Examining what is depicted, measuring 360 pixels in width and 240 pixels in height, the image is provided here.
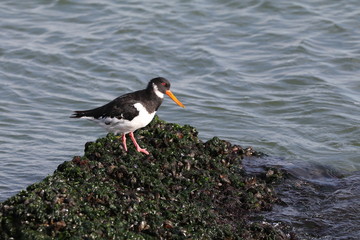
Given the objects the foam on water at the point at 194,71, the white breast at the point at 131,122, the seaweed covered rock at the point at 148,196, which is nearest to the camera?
the seaweed covered rock at the point at 148,196

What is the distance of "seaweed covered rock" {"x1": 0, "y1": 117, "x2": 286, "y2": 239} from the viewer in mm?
5750

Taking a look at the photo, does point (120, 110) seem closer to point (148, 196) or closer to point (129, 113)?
point (129, 113)

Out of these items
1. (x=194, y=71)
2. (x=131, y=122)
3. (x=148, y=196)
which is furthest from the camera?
(x=194, y=71)

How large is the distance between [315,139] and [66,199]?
6.55 metres

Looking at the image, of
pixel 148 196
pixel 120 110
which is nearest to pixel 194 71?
pixel 120 110

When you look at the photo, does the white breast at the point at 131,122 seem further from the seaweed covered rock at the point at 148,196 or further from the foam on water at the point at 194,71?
the foam on water at the point at 194,71

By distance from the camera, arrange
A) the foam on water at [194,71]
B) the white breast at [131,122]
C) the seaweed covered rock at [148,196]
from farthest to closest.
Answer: the foam on water at [194,71]
the white breast at [131,122]
the seaweed covered rock at [148,196]

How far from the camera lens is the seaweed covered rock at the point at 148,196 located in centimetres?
575

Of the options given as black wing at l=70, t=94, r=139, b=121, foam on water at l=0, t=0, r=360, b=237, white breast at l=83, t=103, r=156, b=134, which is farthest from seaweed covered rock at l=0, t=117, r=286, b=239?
foam on water at l=0, t=0, r=360, b=237

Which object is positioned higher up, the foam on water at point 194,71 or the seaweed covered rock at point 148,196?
the foam on water at point 194,71

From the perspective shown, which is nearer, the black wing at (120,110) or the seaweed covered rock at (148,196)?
the seaweed covered rock at (148,196)

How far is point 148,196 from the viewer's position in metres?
6.61

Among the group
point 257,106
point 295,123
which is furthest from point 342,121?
point 257,106

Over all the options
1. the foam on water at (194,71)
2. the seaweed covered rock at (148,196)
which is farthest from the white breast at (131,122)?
the foam on water at (194,71)
